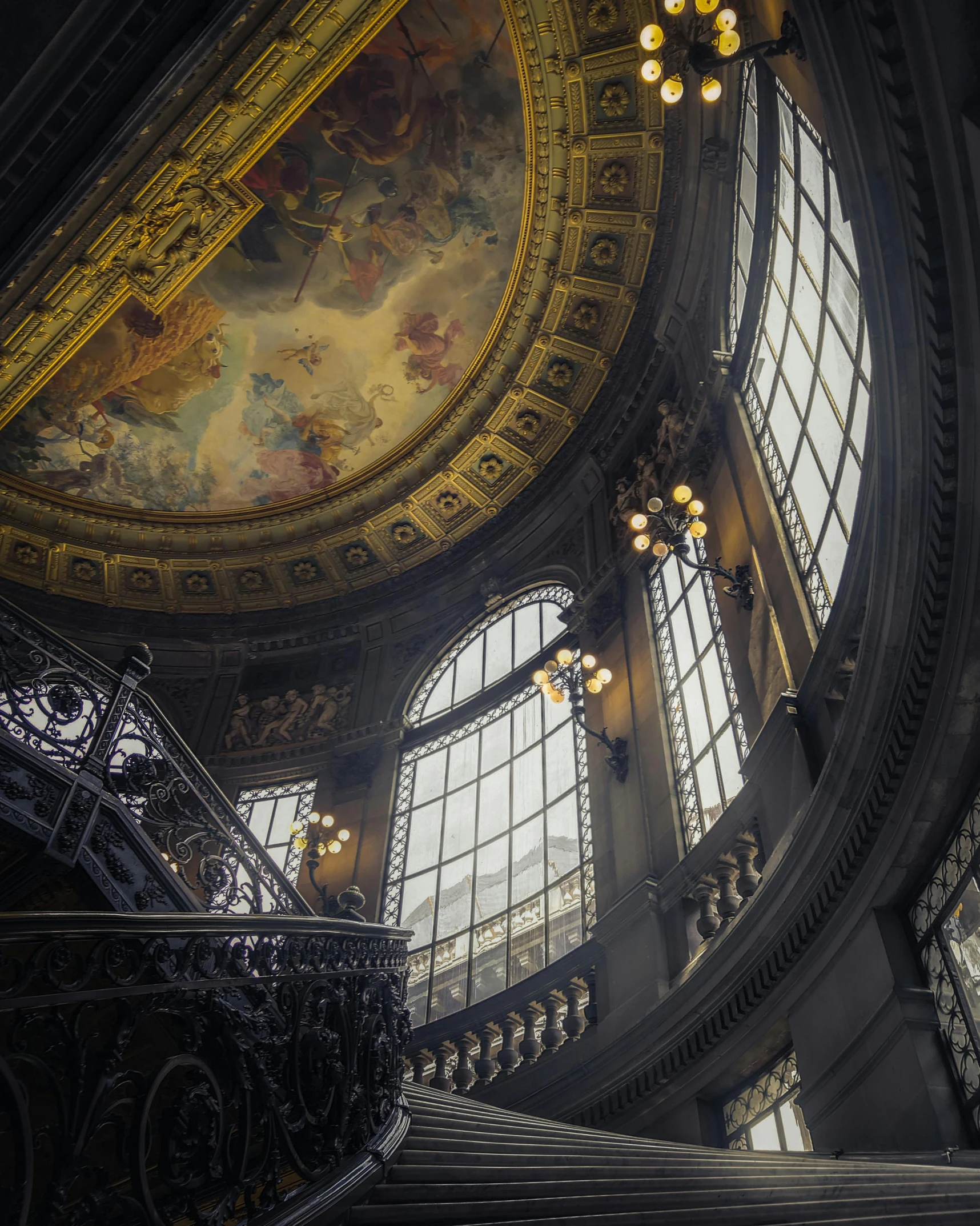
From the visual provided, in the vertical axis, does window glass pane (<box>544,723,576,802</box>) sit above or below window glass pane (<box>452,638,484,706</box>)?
below

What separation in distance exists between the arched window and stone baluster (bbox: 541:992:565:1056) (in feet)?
12.8

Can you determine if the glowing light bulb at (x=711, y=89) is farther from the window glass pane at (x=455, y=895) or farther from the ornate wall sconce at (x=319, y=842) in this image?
the window glass pane at (x=455, y=895)

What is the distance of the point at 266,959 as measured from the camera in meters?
3.52

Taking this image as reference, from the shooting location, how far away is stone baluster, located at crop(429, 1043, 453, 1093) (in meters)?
8.12

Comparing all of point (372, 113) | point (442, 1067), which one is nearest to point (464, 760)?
point (442, 1067)

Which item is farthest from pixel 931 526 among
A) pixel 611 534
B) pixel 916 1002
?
pixel 611 534

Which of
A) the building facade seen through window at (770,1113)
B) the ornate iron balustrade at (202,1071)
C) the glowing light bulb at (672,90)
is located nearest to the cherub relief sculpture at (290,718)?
the building facade seen through window at (770,1113)

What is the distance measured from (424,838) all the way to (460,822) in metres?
0.59

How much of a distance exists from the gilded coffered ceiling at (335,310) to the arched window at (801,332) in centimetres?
329

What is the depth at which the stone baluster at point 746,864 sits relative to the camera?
6.53 m

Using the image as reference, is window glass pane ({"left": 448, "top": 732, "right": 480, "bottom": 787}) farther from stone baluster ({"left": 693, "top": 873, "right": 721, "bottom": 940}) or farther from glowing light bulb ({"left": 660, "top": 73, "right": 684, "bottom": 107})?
glowing light bulb ({"left": 660, "top": 73, "right": 684, "bottom": 107})

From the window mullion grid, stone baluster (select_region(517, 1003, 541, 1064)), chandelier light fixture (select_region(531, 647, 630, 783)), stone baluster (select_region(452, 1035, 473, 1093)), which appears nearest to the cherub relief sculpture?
chandelier light fixture (select_region(531, 647, 630, 783))

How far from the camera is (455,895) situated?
1063cm

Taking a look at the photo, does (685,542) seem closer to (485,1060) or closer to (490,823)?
(490,823)
